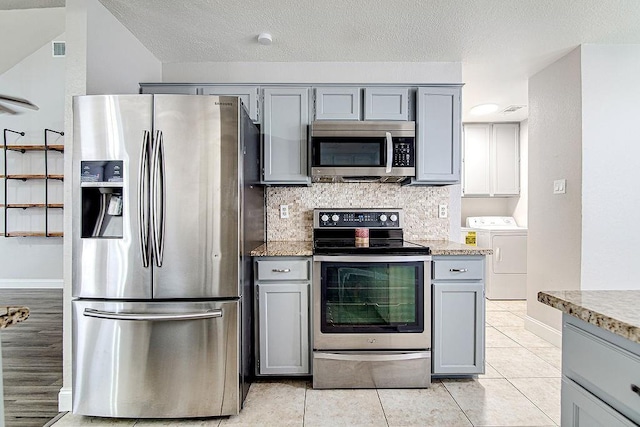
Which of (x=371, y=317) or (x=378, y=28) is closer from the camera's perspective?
(x=371, y=317)

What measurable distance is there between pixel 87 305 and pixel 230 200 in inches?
40.1

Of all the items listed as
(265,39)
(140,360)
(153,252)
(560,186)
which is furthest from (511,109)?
(140,360)

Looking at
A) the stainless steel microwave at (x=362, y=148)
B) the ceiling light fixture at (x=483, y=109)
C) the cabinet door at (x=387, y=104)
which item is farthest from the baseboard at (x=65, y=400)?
the ceiling light fixture at (x=483, y=109)

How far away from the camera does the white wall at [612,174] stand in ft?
9.09

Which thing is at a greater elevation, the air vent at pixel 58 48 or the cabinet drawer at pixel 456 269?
the air vent at pixel 58 48

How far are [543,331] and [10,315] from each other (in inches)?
153

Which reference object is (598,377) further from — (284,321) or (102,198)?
(102,198)

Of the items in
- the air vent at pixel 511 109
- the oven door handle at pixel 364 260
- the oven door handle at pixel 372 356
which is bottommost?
the oven door handle at pixel 372 356

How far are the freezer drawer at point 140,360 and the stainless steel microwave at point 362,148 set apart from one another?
53.8 inches

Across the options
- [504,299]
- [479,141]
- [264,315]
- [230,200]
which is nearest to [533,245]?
[504,299]

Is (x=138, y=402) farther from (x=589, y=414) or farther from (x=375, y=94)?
(x=375, y=94)

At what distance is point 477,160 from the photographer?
16.3 ft

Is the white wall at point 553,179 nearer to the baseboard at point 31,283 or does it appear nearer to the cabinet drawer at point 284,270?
the cabinet drawer at point 284,270

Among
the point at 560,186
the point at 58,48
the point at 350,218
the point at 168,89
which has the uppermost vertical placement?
the point at 58,48
